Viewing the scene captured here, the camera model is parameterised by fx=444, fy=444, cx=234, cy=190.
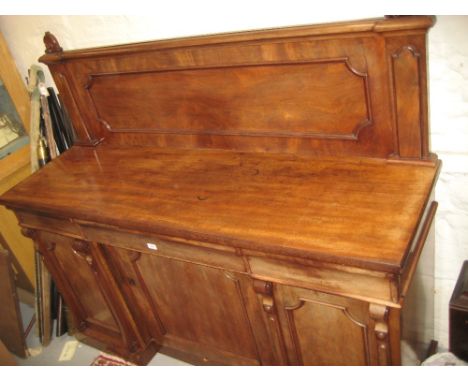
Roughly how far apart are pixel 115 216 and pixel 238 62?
0.72m

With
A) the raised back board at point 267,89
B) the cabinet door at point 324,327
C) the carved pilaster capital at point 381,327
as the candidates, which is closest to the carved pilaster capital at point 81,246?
the raised back board at point 267,89

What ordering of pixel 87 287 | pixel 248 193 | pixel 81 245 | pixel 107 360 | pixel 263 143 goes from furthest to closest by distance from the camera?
pixel 107 360
pixel 87 287
pixel 81 245
pixel 263 143
pixel 248 193

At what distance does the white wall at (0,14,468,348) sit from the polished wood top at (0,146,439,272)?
171 millimetres

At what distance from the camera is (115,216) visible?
5.29ft

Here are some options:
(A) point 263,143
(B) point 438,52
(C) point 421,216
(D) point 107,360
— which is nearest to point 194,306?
(A) point 263,143

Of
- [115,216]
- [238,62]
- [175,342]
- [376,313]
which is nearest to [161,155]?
[115,216]

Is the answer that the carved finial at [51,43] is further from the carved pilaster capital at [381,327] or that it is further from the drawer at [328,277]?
the carved pilaster capital at [381,327]

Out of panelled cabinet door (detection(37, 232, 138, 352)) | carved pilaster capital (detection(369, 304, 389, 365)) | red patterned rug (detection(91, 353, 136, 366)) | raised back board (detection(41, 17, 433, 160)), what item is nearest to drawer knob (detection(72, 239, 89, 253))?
panelled cabinet door (detection(37, 232, 138, 352))

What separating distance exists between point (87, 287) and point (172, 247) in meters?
0.79

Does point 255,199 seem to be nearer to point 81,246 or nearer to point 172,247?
point 172,247

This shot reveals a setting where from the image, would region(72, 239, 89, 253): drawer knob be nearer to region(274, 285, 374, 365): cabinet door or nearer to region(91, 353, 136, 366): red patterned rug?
region(91, 353, 136, 366): red patterned rug

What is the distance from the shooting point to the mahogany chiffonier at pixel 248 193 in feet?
4.29

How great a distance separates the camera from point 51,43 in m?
2.03
